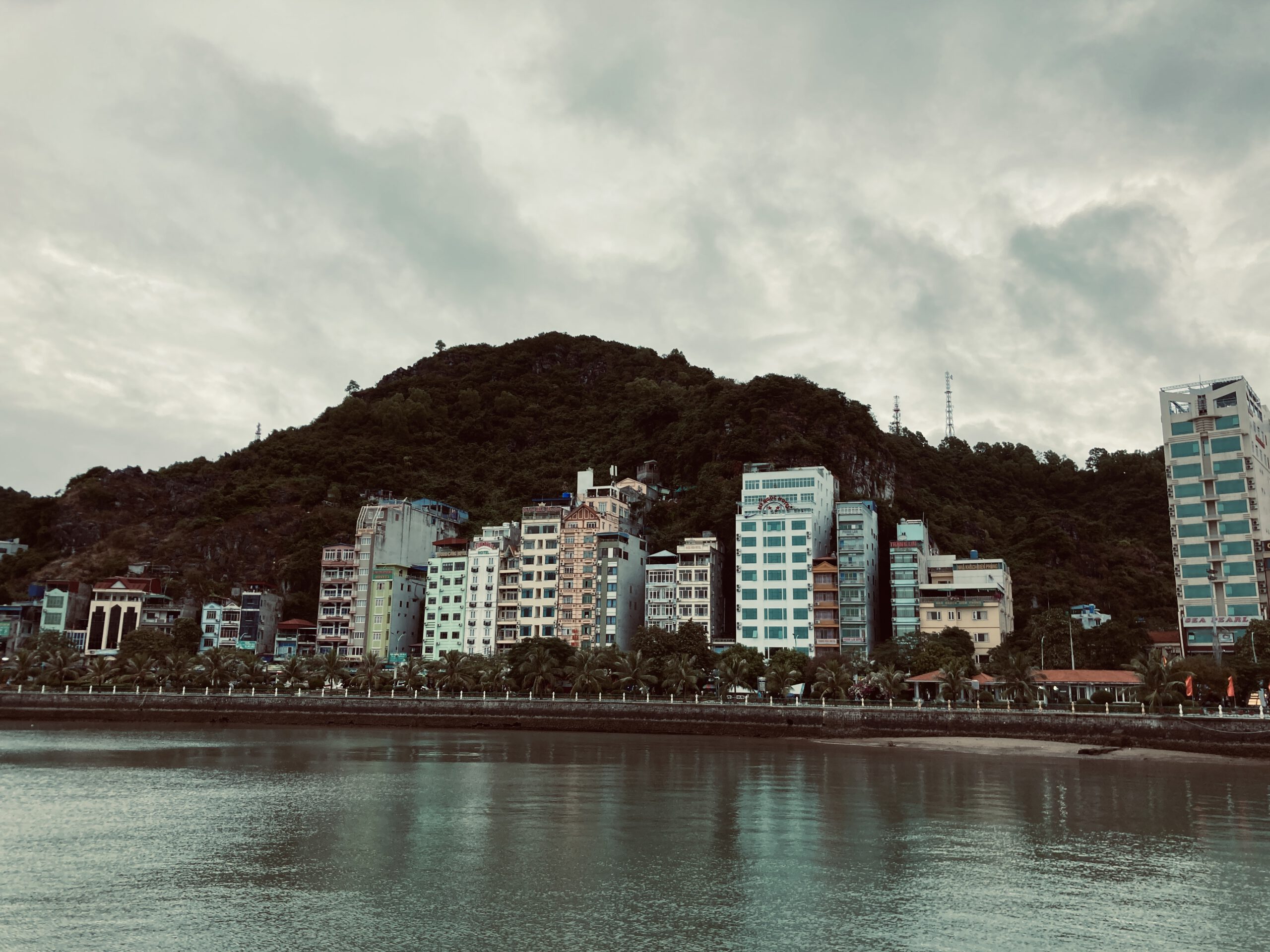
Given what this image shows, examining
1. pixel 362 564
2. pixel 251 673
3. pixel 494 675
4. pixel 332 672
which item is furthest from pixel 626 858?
pixel 362 564

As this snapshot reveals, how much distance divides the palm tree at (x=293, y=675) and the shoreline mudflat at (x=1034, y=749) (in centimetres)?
5241

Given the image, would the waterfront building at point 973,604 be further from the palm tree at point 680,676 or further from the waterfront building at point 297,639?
the waterfront building at point 297,639

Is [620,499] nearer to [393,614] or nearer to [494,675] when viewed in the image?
[393,614]

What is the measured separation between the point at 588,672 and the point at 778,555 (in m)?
29.2

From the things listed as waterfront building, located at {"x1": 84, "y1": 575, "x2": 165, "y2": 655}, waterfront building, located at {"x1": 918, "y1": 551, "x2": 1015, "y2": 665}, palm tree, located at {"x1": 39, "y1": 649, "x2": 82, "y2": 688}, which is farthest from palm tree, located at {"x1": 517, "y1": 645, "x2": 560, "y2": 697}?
waterfront building, located at {"x1": 84, "y1": 575, "x2": 165, "y2": 655}

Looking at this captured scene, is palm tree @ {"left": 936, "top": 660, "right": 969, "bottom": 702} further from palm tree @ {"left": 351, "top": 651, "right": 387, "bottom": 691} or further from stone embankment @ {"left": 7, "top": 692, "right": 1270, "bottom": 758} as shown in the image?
palm tree @ {"left": 351, "top": 651, "right": 387, "bottom": 691}

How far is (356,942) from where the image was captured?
760 inches

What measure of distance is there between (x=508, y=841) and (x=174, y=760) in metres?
34.0

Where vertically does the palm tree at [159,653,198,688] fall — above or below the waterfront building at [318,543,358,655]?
below

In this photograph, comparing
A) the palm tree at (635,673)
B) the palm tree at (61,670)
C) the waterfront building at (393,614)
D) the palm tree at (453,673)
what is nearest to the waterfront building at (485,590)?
the waterfront building at (393,614)

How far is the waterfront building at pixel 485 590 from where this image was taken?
113125 mm

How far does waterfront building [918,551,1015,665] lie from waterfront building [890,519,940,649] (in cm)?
72

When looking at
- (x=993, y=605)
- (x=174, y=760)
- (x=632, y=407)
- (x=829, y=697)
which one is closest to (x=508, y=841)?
(x=174, y=760)

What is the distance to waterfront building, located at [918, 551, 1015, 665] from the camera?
3784 inches
